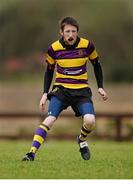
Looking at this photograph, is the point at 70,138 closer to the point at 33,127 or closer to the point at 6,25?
the point at 33,127

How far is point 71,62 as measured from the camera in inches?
433

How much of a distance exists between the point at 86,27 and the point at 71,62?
35.8 m

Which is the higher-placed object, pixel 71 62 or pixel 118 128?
pixel 118 128

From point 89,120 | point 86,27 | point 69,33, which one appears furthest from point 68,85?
point 86,27

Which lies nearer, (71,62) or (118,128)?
(71,62)

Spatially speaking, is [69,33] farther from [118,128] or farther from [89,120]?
[118,128]

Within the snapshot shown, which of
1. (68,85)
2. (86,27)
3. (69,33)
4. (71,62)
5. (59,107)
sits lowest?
(59,107)

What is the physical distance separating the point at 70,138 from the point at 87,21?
24.1m

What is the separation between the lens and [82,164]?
1061 centimetres

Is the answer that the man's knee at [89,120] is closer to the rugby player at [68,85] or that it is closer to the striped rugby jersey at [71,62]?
the rugby player at [68,85]

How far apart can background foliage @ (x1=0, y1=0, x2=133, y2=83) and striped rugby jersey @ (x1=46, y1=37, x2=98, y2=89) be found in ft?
116

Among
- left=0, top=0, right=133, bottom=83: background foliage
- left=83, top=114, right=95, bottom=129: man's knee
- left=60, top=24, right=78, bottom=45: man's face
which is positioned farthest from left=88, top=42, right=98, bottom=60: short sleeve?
left=0, top=0, right=133, bottom=83: background foliage

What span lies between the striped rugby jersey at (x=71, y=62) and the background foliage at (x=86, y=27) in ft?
116

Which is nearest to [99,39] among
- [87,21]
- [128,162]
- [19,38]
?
[87,21]
